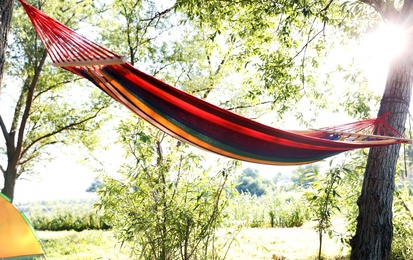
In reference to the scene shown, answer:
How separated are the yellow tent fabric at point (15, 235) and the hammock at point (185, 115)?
98.7 inches

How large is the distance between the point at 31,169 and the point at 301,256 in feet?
18.0

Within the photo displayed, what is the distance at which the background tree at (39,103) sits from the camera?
6.75m

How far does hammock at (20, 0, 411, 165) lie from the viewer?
1.84 meters

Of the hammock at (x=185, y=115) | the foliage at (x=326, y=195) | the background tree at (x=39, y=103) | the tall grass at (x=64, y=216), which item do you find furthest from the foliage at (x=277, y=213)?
the hammock at (x=185, y=115)

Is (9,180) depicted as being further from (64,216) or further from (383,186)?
(383,186)

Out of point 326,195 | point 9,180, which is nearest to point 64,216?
point 9,180

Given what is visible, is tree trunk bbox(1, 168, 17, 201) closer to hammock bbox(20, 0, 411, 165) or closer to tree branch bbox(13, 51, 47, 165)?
tree branch bbox(13, 51, 47, 165)

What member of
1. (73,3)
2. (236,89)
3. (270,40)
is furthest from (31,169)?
(270,40)

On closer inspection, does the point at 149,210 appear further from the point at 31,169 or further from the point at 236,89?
the point at 31,169

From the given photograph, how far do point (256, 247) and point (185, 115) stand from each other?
1695 millimetres

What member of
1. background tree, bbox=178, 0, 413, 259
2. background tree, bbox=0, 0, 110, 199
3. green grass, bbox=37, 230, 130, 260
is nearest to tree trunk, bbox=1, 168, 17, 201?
background tree, bbox=0, 0, 110, 199

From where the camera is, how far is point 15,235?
4.12m

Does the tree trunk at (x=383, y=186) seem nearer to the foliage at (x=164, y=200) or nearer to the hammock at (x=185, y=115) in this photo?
the hammock at (x=185, y=115)

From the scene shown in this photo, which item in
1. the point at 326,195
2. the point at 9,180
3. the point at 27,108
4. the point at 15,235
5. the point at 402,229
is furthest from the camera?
the point at 9,180
